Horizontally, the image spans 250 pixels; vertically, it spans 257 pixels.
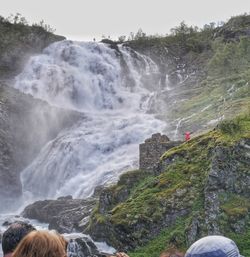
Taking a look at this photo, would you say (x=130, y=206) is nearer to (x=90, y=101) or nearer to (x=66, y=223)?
(x=66, y=223)

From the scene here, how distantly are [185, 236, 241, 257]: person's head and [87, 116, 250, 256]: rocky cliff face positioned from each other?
15.6m

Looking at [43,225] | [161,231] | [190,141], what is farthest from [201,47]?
[161,231]

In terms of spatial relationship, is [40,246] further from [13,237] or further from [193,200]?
[193,200]

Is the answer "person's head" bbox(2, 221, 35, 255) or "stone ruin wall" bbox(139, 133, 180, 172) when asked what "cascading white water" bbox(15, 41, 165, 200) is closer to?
"stone ruin wall" bbox(139, 133, 180, 172)

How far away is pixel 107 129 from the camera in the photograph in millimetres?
54625

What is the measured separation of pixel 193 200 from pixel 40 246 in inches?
701

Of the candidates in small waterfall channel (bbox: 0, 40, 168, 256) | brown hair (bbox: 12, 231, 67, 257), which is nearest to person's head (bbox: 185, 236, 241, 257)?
brown hair (bbox: 12, 231, 67, 257)

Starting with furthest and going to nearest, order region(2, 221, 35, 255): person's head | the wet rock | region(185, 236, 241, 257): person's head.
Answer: the wet rock → region(2, 221, 35, 255): person's head → region(185, 236, 241, 257): person's head

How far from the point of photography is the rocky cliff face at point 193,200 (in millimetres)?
21016

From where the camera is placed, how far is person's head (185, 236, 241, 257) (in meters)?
4.69

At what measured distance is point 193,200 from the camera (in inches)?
889

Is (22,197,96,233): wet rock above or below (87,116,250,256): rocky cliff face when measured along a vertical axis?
below

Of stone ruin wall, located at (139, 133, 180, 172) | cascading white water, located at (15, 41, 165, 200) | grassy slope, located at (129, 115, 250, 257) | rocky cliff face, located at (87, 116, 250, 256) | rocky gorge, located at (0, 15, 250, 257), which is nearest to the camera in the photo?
grassy slope, located at (129, 115, 250, 257)

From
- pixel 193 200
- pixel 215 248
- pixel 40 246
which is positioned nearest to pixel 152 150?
pixel 193 200
